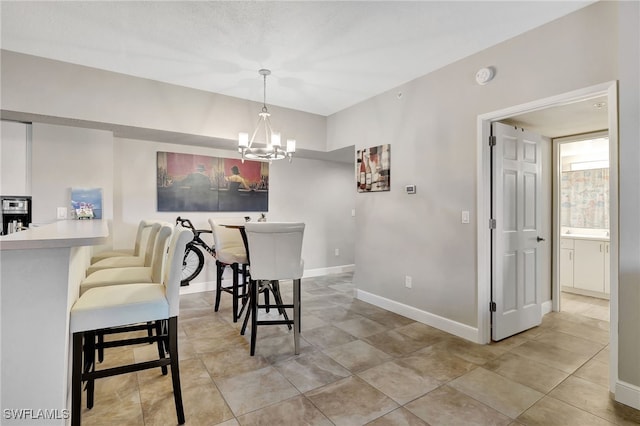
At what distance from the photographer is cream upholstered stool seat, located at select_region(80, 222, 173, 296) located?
2.00 m

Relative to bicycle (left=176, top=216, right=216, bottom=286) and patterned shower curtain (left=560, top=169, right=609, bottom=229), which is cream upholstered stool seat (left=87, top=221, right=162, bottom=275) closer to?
bicycle (left=176, top=216, right=216, bottom=286)

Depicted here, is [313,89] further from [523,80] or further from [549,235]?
[549,235]

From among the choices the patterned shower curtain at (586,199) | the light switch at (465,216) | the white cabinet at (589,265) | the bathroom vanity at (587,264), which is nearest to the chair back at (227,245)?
the light switch at (465,216)

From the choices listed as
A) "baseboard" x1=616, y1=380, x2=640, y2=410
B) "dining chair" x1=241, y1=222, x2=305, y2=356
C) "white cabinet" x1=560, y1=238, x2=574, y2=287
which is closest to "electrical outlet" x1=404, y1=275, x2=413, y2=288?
"dining chair" x1=241, y1=222, x2=305, y2=356

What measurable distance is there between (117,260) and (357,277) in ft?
9.29

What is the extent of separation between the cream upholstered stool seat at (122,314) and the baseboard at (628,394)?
268 centimetres

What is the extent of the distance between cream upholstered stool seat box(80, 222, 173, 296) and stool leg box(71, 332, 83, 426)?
540 mm

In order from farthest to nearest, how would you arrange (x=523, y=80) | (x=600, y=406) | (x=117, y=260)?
(x=117, y=260)
(x=523, y=80)
(x=600, y=406)

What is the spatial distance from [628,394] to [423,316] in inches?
64.3

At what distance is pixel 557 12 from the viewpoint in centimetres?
226

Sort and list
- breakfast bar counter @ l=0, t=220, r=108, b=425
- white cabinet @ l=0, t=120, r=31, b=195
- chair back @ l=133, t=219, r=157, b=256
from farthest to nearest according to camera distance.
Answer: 1. white cabinet @ l=0, t=120, r=31, b=195
2. chair back @ l=133, t=219, r=157, b=256
3. breakfast bar counter @ l=0, t=220, r=108, b=425

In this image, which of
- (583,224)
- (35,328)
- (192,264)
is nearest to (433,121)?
(35,328)

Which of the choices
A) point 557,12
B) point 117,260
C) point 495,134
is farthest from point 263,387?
point 557,12

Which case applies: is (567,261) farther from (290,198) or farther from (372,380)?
(290,198)
